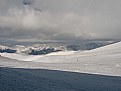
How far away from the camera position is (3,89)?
2777cm

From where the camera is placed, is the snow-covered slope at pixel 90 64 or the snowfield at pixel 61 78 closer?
the snowfield at pixel 61 78

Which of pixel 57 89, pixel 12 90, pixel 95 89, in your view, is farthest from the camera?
pixel 95 89

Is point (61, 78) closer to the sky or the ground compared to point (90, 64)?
closer to the ground

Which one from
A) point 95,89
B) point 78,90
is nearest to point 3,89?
point 78,90

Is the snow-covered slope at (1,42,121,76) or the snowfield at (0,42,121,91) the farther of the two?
the snow-covered slope at (1,42,121,76)

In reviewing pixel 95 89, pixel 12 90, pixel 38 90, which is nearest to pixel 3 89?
pixel 12 90

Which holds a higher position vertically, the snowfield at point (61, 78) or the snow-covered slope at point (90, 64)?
the snow-covered slope at point (90, 64)

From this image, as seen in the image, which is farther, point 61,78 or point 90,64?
point 90,64

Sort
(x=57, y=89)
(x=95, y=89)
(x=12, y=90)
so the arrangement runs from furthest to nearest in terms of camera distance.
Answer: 1. (x=95, y=89)
2. (x=57, y=89)
3. (x=12, y=90)

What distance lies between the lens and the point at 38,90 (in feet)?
95.1

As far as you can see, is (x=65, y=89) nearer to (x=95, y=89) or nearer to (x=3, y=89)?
(x=95, y=89)

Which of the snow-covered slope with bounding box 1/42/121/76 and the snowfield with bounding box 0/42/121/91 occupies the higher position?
the snow-covered slope with bounding box 1/42/121/76

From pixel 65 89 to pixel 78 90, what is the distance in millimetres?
1543

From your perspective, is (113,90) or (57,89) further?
(113,90)
